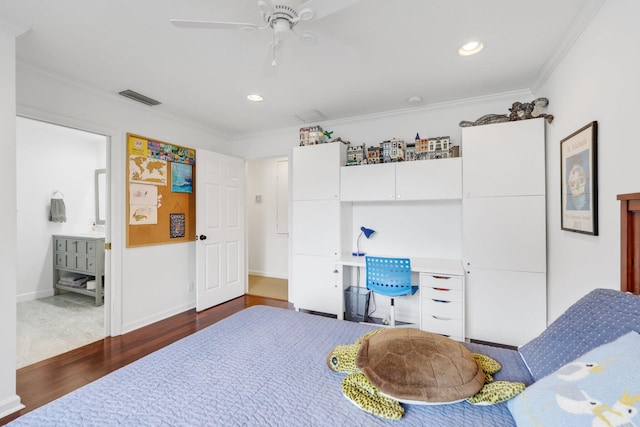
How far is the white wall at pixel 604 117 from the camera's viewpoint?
4.34 feet

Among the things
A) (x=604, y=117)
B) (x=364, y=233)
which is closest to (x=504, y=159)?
(x=604, y=117)

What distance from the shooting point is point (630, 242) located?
4.28 feet

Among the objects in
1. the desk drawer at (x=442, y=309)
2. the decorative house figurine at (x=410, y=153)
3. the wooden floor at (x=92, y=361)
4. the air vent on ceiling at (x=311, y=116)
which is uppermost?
the air vent on ceiling at (x=311, y=116)

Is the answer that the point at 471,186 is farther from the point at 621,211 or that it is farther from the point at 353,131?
the point at 353,131

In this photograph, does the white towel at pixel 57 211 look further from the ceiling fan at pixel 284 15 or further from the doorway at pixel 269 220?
the ceiling fan at pixel 284 15

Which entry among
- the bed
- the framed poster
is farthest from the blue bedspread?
the framed poster

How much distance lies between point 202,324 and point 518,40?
3893 mm

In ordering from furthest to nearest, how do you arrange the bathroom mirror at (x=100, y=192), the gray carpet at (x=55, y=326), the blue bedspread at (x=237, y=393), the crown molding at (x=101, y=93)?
the bathroom mirror at (x=100, y=192) < the gray carpet at (x=55, y=326) < the crown molding at (x=101, y=93) < the blue bedspread at (x=237, y=393)

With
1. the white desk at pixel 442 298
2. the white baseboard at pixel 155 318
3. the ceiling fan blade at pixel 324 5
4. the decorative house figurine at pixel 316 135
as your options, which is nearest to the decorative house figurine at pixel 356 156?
the decorative house figurine at pixel 316 135

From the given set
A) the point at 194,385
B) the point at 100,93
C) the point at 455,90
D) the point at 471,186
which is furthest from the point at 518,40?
the point at 100,93

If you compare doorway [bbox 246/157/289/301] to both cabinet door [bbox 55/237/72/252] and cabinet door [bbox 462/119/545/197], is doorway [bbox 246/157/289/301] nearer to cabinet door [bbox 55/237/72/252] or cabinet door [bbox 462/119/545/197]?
cabinet door [bbox 55/237/72/252]

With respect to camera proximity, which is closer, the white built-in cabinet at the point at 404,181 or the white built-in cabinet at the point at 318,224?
the white built-in cabinet at the point at 404,181

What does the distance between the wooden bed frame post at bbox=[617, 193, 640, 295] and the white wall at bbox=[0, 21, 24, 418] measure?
135 inches

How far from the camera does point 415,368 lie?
1.02 meters
